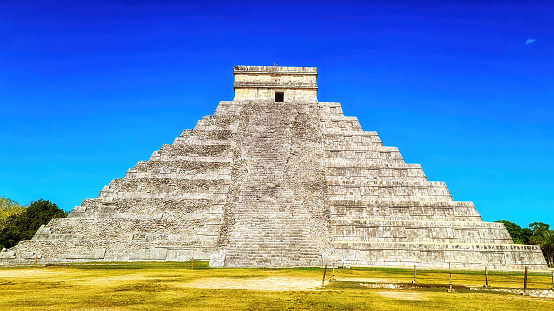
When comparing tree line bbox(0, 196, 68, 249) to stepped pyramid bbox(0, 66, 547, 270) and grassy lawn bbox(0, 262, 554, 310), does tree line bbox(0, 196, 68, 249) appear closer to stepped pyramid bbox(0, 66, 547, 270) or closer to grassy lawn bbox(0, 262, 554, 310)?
stepped pyramid bbox(0, 66, 547, 270)

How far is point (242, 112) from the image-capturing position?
2825 cm

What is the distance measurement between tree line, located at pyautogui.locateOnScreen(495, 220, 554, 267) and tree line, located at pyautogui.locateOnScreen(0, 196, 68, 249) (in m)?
41.7

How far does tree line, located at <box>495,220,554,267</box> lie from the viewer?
37875 mm

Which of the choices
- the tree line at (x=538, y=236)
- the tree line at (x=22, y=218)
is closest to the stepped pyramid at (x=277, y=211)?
the tree line at (x=22, y=218)

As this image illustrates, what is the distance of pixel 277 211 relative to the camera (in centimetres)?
2023

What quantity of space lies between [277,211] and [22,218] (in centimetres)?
2549

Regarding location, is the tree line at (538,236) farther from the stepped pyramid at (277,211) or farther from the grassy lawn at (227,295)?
the grassy lawn at (227,295)

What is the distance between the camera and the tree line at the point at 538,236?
37.9 meters

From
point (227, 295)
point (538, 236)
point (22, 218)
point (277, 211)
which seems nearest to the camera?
point (227, 295)

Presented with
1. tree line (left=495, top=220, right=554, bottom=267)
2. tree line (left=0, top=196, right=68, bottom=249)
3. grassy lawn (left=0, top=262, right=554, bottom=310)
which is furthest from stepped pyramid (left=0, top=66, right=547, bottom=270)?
tree line (left=495, top=220, right=554, bottom=267)

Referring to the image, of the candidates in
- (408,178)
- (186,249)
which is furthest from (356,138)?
(186,249)

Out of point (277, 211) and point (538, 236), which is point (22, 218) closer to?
point (277, 211)

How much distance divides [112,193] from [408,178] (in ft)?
52.4

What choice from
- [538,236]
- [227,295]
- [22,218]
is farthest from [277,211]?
[538,236]
